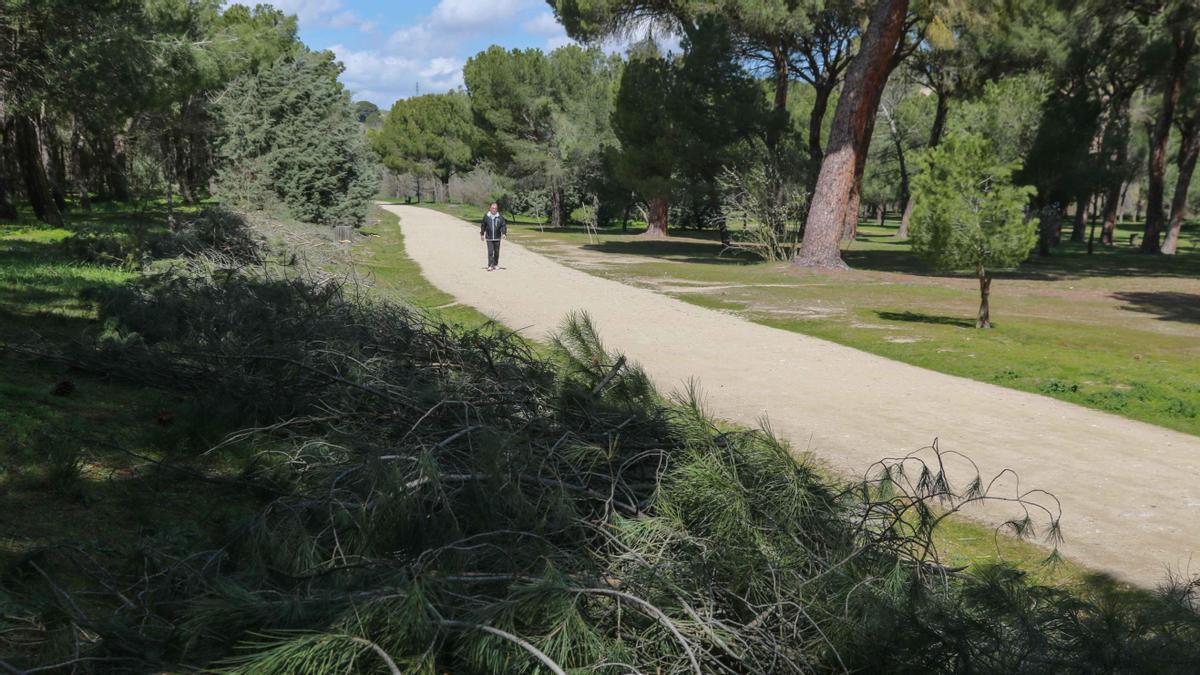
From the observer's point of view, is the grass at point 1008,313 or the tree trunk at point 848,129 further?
the tree trunk at point 848,129

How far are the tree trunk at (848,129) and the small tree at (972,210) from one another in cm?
1041

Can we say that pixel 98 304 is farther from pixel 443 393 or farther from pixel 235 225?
pixel 235 225

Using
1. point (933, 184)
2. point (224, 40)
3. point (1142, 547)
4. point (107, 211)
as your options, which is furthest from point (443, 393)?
point (107, 211)

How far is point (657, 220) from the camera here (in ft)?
144

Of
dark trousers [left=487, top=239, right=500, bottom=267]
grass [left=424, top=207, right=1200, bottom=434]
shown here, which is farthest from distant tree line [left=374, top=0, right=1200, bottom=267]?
dark trousers [left=487, top=239, right=500, bottom=267]

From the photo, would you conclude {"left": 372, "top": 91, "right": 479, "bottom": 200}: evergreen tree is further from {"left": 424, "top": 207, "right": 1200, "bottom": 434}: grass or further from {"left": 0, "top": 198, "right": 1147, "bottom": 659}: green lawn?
{"left": 0, "top": 198, "right": 1147, "bottom": 659}: green lawn

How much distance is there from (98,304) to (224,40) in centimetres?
1800

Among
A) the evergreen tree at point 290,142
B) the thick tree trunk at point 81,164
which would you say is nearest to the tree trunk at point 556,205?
the thick tree trunk at point 81,164

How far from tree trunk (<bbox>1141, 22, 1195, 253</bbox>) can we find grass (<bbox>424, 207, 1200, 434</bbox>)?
12.5 feet

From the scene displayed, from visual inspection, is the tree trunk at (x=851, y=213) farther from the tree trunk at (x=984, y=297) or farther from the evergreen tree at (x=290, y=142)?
the tree trunk at (x=984, y=297)

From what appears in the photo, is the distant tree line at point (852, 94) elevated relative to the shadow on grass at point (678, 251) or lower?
elevated

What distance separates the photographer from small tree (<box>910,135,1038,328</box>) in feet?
41.3

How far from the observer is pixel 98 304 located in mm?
8570

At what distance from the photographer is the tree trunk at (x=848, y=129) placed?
2239cm
